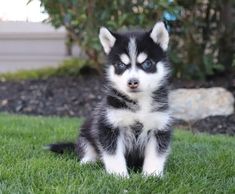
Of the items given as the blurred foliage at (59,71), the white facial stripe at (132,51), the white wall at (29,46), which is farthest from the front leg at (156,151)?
the white wall at (29,46)

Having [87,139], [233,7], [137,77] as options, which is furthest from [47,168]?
[233,7]

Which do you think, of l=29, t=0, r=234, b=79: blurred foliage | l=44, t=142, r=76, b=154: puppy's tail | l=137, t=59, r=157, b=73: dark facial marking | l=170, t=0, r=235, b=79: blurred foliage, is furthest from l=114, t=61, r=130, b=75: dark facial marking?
l=170, t=0, r=235, b=79: blurred foliage

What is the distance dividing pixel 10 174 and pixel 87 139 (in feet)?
2.91

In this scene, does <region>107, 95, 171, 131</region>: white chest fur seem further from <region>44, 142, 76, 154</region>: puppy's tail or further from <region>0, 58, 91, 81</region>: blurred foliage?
<region>0, 58, 91, 81</region>: blurred foliage

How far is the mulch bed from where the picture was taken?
8.02m

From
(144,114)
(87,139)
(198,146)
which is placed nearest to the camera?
(144,114)

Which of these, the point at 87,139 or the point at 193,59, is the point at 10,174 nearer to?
the point at 87,139

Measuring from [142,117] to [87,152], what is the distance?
2.31ft

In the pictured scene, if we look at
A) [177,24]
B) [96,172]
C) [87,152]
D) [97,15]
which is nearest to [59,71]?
[97,15]

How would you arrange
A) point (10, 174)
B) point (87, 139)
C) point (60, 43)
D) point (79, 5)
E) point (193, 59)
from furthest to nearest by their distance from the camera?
point (60, 43), point (193, 59), point (79, 5), point (87, 139), point (10, 174)

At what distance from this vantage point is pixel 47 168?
3670mm

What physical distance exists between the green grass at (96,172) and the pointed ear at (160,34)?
100 centimetres

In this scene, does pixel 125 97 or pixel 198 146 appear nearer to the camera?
pixel 125 97

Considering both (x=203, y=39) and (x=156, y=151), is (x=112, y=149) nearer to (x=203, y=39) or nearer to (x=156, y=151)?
(x=156, y=151)
